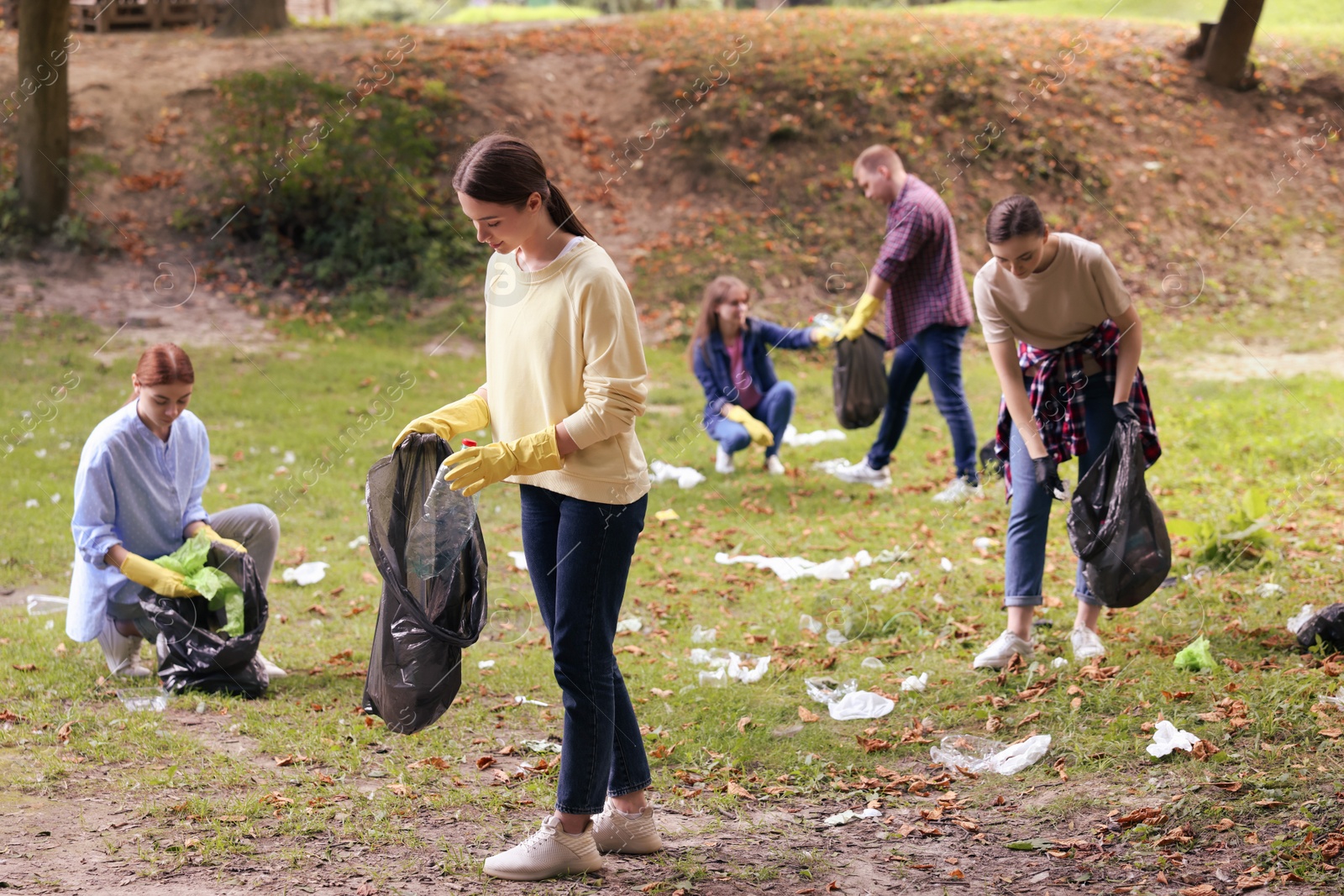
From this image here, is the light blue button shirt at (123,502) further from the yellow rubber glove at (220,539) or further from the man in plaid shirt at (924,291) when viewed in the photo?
the man in plaid shirt at (924,291)

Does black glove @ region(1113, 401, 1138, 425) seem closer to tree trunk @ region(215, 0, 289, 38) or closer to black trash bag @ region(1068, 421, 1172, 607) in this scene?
black trash bag @ region(1068, 421, 1172, 607)

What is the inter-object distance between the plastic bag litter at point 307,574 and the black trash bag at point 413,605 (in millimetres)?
2509

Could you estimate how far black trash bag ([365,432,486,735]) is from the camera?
300cm

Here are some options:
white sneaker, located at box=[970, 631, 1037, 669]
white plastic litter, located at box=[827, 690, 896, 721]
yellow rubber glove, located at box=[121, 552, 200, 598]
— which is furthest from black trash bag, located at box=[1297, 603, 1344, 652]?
yellow rubber glove, located at box=[121, 552, 200, 598]

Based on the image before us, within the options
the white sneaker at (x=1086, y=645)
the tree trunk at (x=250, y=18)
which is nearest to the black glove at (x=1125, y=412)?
the white sneaker at (x=1086, y=645)

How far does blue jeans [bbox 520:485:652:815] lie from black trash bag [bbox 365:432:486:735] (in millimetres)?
272

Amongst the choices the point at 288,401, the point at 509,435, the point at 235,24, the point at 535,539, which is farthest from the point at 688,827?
the point at 235,24

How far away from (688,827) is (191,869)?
4.34ft

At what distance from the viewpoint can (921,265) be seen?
656 centimetres

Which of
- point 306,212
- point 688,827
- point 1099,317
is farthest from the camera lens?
point 306,212

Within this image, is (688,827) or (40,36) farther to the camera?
(40,36)

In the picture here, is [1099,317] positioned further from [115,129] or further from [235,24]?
[235,24]

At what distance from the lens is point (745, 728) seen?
3943mm

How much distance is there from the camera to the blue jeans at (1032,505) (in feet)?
13.3
